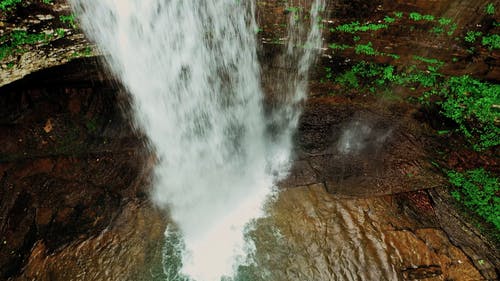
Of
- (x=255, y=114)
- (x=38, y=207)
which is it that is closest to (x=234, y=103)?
(x=255, y=114)

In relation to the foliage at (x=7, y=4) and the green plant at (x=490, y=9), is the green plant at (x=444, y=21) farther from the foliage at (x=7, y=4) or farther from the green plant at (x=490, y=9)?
the foliage at (x=7, y=4)

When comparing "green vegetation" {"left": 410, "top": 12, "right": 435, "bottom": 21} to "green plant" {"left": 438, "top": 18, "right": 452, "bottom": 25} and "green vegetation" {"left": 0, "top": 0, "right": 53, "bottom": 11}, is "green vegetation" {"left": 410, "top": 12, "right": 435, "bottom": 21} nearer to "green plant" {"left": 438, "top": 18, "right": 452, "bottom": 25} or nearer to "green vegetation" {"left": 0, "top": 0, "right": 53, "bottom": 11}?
"green plant" {"left": 438, "top": 18, "right": 452, "bottom": 25}

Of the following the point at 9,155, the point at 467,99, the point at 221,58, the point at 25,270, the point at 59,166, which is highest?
the point at 221,58

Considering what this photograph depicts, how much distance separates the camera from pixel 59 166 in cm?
417

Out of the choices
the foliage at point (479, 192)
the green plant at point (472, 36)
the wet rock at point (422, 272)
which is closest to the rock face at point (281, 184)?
the wet rock at point (422, 272)

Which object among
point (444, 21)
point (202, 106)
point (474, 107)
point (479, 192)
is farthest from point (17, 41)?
point (479, 192)

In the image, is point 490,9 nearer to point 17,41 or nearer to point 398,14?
point 398,14

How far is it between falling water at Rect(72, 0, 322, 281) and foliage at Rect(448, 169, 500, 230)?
276cm

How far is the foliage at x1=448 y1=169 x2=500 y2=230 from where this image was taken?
368 centimetres

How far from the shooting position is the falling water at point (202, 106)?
346 centimetres

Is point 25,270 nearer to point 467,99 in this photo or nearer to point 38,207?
point 38,207

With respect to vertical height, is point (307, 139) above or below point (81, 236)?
above

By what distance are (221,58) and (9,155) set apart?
3.56m

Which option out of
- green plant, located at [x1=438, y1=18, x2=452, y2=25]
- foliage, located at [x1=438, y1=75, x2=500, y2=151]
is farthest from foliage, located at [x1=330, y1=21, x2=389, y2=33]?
foliage, located at [x1=438, y1=75, x2=500, y2=151]
